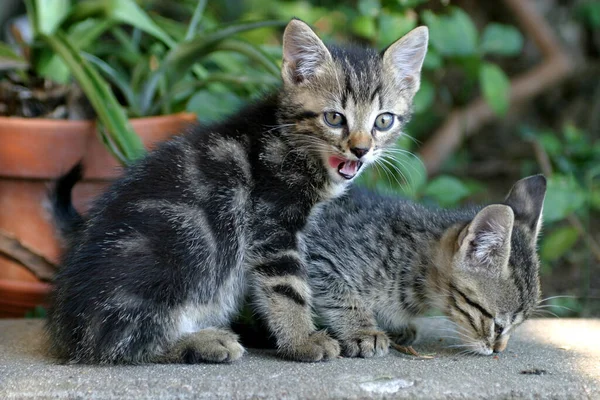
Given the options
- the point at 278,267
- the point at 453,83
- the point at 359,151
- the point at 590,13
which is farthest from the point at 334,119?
the point at 590,13

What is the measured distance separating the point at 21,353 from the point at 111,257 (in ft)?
1.92

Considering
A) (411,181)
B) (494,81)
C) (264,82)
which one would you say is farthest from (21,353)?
(494,81)

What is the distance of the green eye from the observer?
117 inches

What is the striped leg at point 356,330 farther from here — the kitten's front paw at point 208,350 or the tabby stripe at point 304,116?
the tabby stripe at point 304,116

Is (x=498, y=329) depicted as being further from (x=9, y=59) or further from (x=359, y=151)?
(x=9, y=59)

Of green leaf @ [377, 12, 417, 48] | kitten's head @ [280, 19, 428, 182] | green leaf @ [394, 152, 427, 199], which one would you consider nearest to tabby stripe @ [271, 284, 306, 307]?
kitten's head @ [280, 19, 428, 182]

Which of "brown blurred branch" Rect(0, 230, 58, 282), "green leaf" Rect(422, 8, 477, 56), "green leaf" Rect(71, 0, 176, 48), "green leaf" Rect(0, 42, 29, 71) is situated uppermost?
"green leaf" Rect(422, 8, 477, 56)

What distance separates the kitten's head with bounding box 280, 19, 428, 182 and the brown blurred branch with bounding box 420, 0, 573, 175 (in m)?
1.98

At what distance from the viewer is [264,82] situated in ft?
12.5

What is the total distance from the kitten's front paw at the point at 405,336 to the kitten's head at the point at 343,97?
0.68 meters

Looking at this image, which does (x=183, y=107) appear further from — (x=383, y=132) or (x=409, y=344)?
(x=409, y=344)

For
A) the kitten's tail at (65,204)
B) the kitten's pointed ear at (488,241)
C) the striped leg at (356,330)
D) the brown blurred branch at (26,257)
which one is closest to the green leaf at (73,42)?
the brown blurred branch at (26,257)

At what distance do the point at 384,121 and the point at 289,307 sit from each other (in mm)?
839

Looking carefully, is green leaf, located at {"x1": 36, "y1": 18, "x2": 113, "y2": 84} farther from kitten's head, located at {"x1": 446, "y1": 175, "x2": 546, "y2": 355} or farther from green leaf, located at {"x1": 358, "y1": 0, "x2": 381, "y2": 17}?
kitten's head, located at {"x1": 446, "y1": 175, "x2": 546, "y2": 355}
